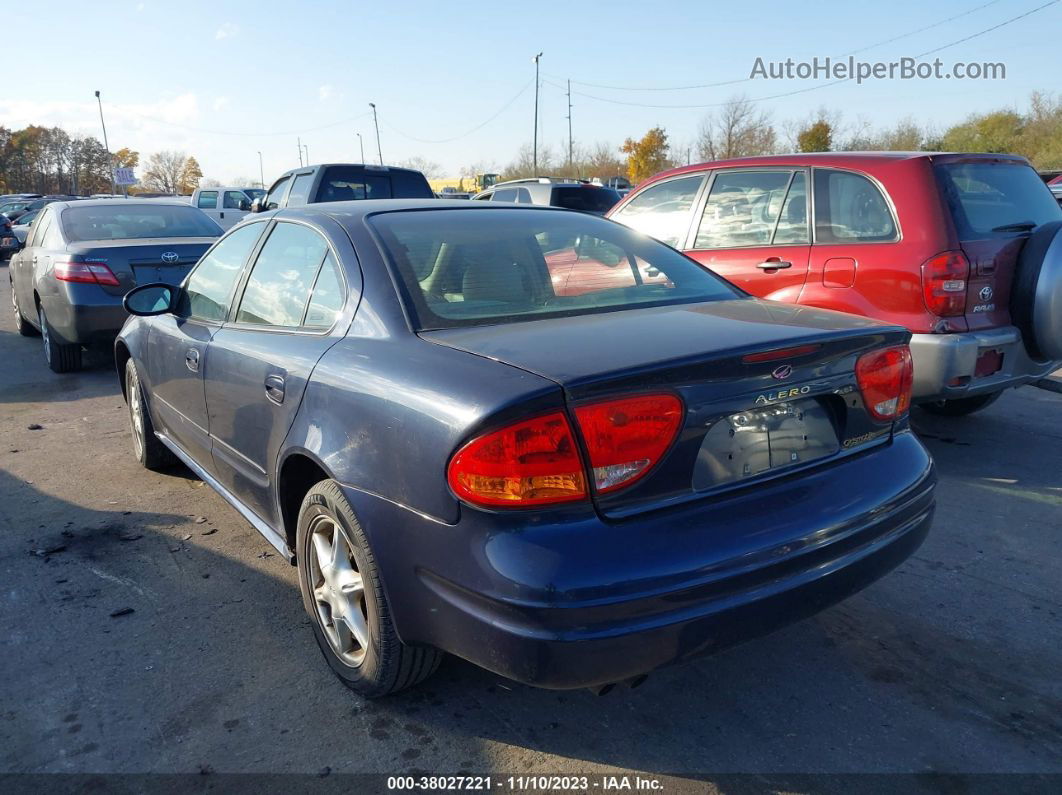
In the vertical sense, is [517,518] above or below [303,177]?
below

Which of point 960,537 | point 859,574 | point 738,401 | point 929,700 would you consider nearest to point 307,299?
point 738,401

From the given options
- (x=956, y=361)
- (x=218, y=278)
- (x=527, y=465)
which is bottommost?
(x=956, y=361)

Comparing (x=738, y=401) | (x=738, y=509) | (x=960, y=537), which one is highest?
(x=738, y=401)

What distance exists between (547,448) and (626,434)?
0.69 ft

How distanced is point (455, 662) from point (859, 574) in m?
1.38

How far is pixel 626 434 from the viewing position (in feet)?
6.75

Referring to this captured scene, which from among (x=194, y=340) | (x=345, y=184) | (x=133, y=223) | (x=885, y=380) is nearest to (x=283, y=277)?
(x=194, y=340)

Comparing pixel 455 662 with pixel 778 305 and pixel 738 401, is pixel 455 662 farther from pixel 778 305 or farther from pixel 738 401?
pixel 778 305

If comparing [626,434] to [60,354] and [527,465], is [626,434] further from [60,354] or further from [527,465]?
[60,354]

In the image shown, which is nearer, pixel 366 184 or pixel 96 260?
pixel 96 260

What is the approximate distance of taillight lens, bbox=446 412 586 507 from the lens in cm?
200

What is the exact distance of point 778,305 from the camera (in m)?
2.93

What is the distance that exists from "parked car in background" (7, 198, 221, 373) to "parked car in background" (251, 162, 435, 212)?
2.80m

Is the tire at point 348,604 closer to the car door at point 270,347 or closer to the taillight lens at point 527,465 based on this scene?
the car door at point 270,347
